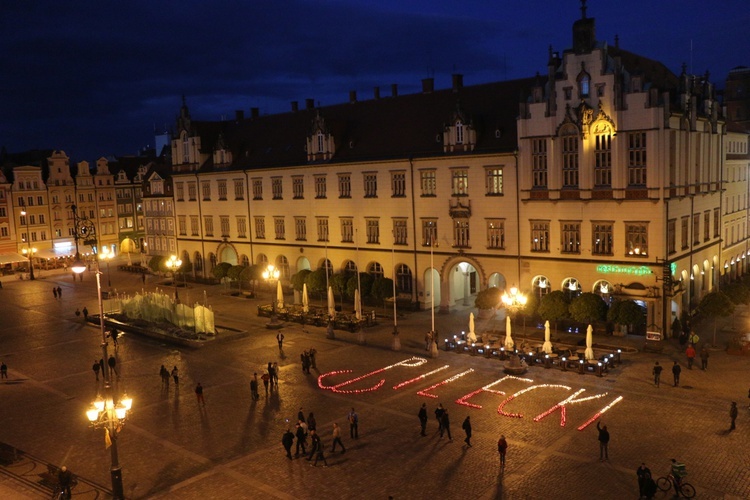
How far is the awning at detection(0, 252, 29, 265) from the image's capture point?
9212 cm

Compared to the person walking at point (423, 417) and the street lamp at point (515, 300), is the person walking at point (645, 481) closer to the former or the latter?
the person walking at point (423, 417)

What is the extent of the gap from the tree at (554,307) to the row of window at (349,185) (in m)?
9.99

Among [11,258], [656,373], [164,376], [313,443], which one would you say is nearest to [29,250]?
[11,258]

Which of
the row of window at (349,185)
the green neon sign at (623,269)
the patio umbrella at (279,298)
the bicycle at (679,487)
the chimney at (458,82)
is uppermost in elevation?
the chimney at (458,82)

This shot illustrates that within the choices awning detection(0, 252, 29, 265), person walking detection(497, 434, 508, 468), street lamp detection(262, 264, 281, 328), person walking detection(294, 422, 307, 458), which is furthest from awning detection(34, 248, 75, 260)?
person walking detection(497, 434, 508, 468)

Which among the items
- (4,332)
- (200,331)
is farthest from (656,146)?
(4,332)

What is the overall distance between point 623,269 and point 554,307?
5.40 m

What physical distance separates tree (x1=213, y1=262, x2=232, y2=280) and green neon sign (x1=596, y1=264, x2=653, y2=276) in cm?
4016

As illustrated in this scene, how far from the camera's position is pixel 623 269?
4656 centimetres

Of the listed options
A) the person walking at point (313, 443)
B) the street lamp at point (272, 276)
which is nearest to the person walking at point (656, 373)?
the person walking at point (313, 443)

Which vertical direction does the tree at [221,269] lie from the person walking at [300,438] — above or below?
above

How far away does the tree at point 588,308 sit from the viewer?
45000 mm

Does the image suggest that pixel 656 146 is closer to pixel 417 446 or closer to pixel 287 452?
pixel 417 446

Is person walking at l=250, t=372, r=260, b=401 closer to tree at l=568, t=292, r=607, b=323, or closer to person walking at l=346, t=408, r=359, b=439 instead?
person walking at l=346, t=408, r=359, b=439
